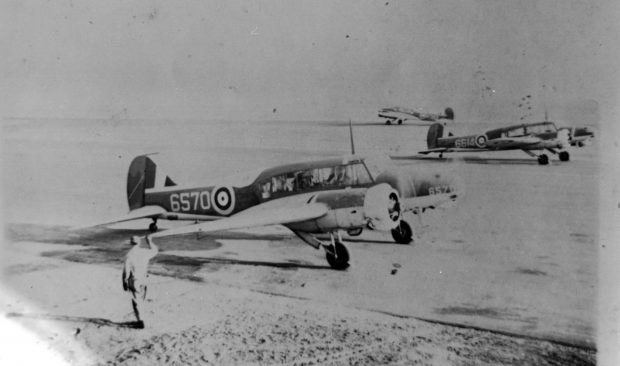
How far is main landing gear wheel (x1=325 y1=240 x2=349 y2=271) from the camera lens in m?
1.97

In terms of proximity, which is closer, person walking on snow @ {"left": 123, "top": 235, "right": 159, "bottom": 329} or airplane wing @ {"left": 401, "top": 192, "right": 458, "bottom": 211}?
airplane wing @ {"left": 401, "top": 192, "right": 458, "bottom": 211}

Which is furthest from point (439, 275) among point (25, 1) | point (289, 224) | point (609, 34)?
point (25, 1)

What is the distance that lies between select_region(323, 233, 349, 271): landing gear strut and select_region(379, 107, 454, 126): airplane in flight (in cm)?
41

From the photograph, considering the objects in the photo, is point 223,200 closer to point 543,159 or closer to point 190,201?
point 190,201

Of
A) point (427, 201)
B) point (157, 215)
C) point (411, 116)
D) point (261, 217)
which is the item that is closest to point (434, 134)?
point (411, 116)

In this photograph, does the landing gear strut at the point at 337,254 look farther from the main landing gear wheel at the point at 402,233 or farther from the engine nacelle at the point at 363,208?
the main landing gear wheel at the point at 402,233

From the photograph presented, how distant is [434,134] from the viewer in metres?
1.91

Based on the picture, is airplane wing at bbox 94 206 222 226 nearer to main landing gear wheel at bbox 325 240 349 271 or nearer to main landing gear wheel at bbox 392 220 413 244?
main landing gear wheel at bbox 325 240 349 271

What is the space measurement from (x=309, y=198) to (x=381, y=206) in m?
0.23

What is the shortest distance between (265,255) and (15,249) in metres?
0.88

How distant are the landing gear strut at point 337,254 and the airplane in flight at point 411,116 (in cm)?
41

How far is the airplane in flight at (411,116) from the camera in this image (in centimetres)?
192

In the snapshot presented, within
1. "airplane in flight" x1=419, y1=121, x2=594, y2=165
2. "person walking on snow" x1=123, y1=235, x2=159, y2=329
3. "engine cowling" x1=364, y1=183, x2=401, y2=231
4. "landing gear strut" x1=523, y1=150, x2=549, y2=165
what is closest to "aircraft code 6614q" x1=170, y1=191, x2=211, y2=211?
"person walking on snow" x1=123, y1=235, x2=159, y2=329

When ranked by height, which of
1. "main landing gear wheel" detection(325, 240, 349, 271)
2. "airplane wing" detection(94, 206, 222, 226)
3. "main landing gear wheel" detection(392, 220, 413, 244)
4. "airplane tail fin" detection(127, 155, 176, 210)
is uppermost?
"airplane tail fin" detection(127, 155, 176, 210)
